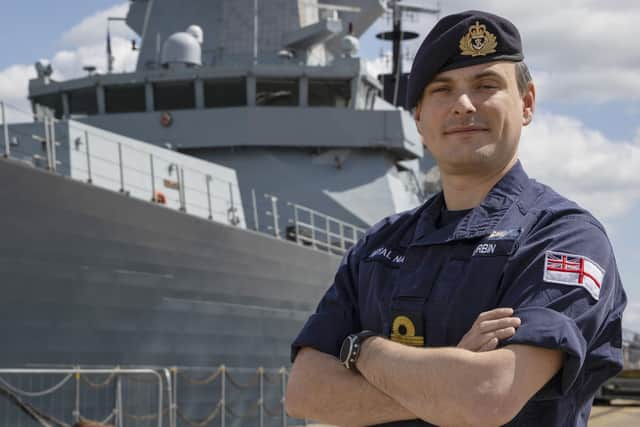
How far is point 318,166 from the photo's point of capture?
56.7ft

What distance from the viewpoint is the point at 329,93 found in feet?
57.1

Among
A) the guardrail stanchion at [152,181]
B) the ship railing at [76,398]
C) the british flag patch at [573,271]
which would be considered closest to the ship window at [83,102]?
the guardrail stanchion at [152,181]

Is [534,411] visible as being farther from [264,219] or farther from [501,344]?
[264,219]

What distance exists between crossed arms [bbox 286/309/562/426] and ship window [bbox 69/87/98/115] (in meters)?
15.9

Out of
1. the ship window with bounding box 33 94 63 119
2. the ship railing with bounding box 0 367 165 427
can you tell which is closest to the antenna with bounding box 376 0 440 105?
the ship window with bounding box 33 94 63 119

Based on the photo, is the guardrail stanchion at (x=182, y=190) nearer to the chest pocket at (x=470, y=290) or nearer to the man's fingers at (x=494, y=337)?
the chest pocket at (x=470, y=290)

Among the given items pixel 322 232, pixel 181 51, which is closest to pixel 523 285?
pixel 322 232

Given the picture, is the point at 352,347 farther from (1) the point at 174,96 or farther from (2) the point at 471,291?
(1) the point at 174,96

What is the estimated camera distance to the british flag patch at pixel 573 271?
6.18 ft

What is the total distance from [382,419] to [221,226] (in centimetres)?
1070

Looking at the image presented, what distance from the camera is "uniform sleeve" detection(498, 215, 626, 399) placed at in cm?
183

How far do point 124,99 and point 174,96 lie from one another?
0.84 metres

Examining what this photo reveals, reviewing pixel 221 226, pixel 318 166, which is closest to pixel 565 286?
pixel 221 226

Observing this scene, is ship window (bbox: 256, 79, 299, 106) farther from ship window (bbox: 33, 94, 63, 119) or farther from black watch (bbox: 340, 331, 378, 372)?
black watch (bbox: 340, 331, 378, 372)
